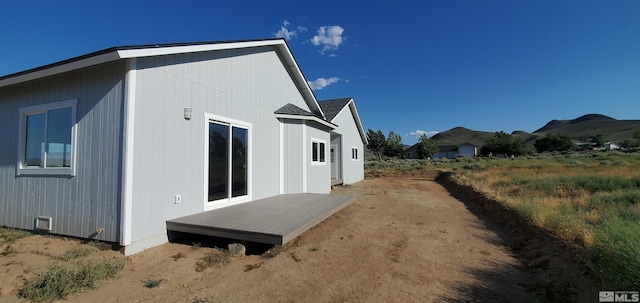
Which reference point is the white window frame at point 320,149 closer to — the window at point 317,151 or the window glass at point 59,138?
the window at point 317,151

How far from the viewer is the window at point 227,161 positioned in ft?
20.1

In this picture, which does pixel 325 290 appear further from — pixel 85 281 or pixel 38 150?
pixel 38 150

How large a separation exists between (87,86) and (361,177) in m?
17.1

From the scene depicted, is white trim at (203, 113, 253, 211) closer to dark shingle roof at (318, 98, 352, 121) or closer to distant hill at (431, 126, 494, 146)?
dark shingle roof at (318, 98, 352, 121)

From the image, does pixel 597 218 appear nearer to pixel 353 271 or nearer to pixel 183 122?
pixel 353 271

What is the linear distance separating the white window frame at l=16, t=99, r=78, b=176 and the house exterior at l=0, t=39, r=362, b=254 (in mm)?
21

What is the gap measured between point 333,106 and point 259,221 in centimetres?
1178

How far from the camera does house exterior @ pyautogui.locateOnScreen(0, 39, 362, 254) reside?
4430 mm

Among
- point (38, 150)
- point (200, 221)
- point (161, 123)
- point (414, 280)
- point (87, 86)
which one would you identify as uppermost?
point (87, 86)

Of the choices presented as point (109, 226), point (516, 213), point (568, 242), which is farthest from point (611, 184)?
point (109, 226)

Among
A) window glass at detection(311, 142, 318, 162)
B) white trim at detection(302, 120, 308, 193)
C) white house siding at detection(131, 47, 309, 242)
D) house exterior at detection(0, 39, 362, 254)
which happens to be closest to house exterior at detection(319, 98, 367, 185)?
window glass at detection(311, 142, 318, 162)

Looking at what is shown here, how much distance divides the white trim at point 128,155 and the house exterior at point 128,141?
2 centimetres

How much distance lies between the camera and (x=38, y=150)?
5473 millimetres

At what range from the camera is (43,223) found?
5.17 metres
